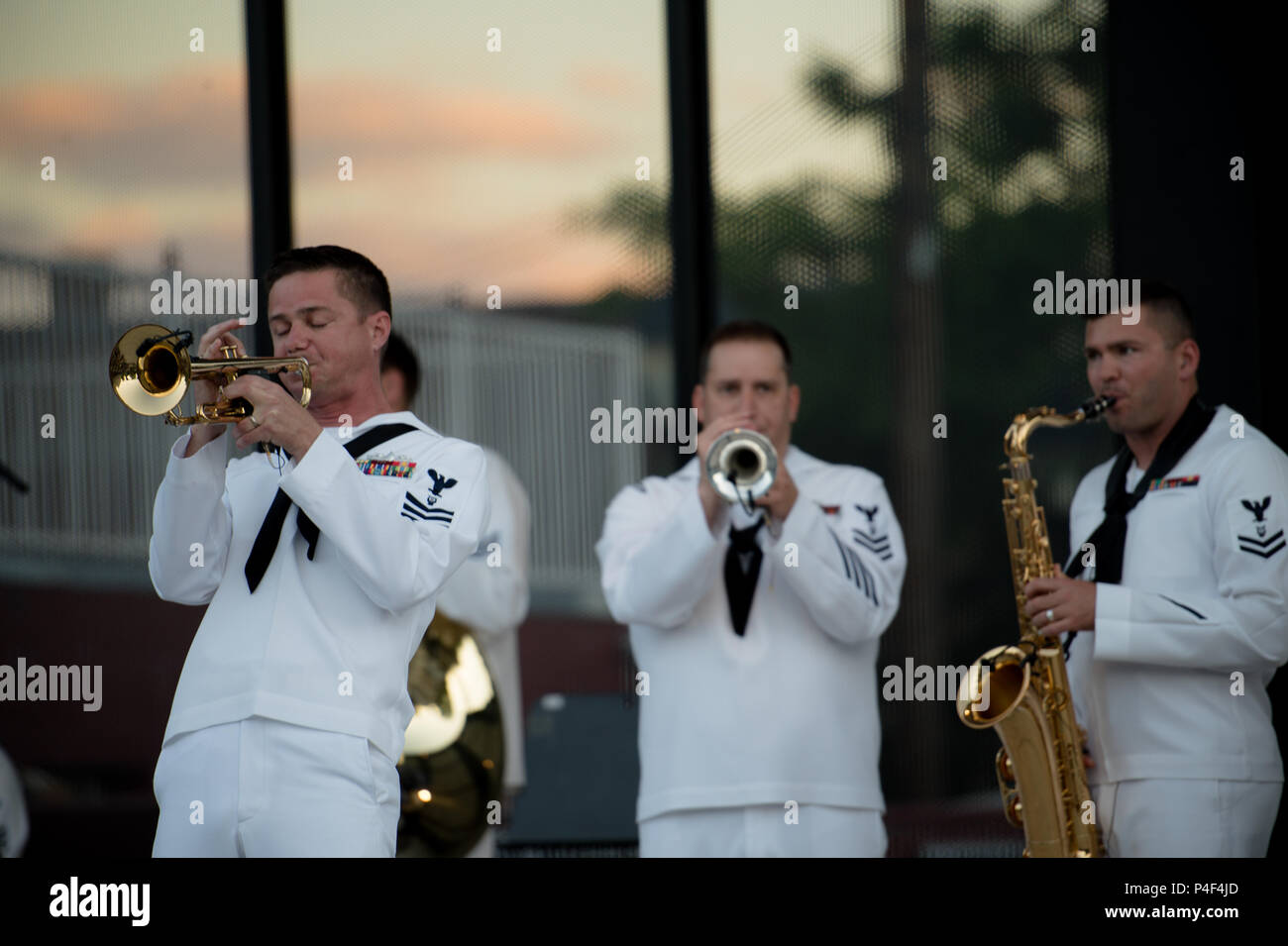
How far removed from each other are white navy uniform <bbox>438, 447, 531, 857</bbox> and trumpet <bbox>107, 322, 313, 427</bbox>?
1.79 m

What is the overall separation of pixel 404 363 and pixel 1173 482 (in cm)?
273

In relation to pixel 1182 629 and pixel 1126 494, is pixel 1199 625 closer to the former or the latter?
pixel 1182 629

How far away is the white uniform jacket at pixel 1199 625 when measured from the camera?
412 centimetres

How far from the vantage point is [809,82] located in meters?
6.13

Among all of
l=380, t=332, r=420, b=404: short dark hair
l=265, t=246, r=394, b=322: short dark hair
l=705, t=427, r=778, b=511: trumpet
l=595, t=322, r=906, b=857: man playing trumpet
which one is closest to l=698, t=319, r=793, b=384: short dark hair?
l=595, t=322, r=906, b=857: man playing trumpet

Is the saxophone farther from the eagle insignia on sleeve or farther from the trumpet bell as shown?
the trumpet bell

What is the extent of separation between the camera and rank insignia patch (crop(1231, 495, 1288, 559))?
13.6ft

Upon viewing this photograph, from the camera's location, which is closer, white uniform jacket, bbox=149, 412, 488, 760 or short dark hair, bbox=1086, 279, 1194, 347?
white uniform jacket, bbox=149, 412, 488, 760

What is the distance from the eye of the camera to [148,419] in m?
6.37

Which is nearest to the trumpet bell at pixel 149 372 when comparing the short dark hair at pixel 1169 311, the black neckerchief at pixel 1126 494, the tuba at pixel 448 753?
the tuba at pixel 448 753

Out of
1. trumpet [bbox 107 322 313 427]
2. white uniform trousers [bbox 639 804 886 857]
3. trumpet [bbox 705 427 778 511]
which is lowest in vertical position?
white uniform trousers [bbox 639 804 886 857]

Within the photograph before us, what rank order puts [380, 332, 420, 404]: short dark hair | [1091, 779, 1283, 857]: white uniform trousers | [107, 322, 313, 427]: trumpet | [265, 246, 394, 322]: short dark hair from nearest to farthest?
[107, 322, 313, 427]: trumpet < [265, 246, 394, 322]: short dark hair < [1091, 779, 1283, 857]: white uniform trousers < [380, 332, 420, 404]: short dark hair
